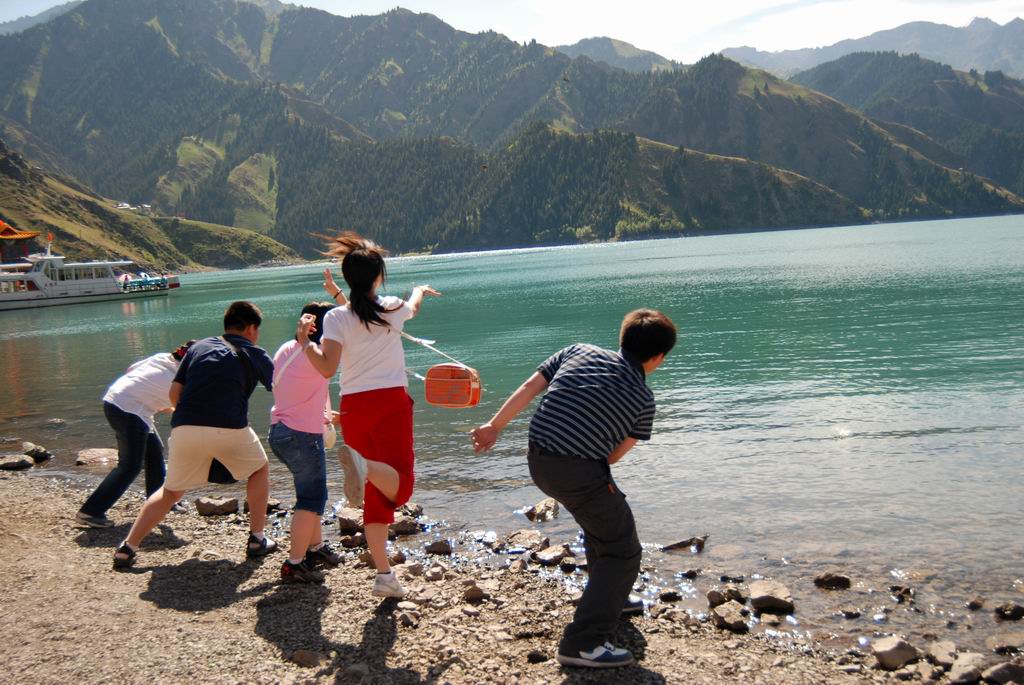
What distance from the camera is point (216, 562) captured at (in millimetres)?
9477

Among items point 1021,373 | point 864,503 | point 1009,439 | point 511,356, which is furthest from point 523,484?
point 511,356

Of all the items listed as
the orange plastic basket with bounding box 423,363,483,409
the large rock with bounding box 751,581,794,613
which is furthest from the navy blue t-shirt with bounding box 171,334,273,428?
the large rock with bounding box 751,581,794,613

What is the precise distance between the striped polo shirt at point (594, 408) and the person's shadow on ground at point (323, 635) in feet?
7.14

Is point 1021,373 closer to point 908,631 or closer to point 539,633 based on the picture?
point 908,631

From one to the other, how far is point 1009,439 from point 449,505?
38.2 ft

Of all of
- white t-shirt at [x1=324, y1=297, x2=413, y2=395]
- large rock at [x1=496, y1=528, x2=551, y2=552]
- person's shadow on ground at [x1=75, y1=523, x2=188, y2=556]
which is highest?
white t-shirt at [x1=324, y1=297, x2=413, y2=395]

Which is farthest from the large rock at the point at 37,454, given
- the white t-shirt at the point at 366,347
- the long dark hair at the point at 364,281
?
the long dark hair at the point at 364,281

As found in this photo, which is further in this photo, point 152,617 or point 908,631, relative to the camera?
point 908,631

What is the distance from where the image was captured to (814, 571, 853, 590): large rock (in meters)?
9.23

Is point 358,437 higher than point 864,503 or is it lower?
higher

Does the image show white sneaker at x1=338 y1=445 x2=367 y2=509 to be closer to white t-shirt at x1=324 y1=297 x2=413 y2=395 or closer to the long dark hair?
white t-shirt at x1=324 y1=297 x2=413 y2=395

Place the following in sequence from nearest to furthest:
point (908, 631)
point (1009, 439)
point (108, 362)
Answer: point (908, 631) < point (1009, 439) < point (108, 362)

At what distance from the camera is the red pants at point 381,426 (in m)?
7.30

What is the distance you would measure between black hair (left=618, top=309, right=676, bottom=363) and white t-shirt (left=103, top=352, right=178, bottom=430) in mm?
6739
